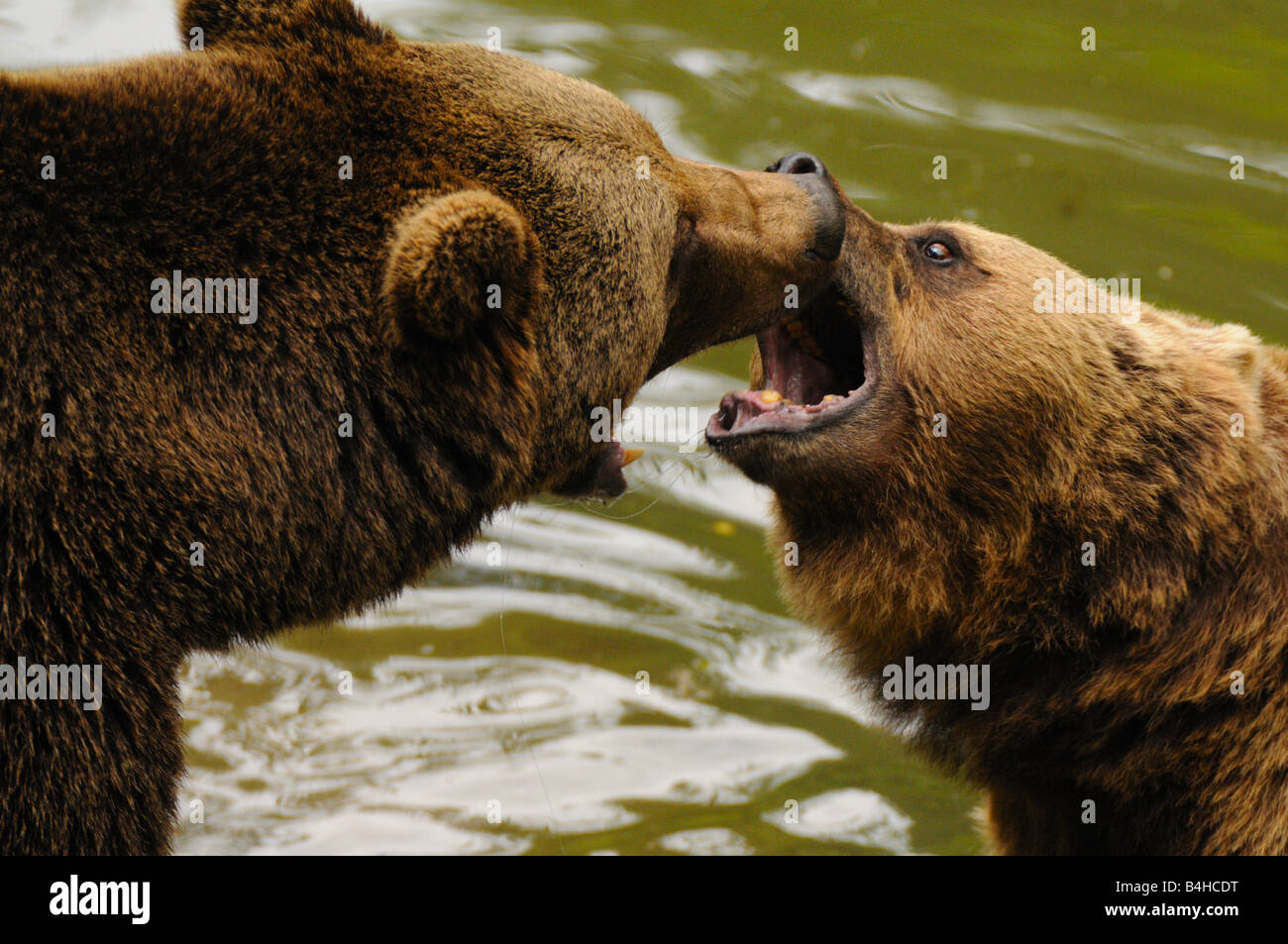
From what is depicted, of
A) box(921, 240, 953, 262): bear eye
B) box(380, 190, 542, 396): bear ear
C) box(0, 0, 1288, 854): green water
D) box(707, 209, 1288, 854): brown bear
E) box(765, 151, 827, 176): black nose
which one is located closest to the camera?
box(380, 190, 542, 396): bear ear

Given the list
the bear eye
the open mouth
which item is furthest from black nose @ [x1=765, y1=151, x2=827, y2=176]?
the bear eye

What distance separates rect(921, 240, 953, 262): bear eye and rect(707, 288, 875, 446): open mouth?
1.25ft

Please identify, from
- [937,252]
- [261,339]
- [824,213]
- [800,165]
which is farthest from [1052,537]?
[261,339]

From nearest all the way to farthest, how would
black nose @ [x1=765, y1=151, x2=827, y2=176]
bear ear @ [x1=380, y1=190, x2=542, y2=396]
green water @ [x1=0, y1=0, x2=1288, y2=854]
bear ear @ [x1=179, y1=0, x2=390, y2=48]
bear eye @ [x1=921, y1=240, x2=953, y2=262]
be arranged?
bear ear @ [x1=380, y1=190, x2=542, y2=396]
bear ear @ [x1=179, y1=0, x2=390, y2=48]
black nose @ [x1=765, y1=151, x2=827, y2=176]
bear eye @ [x1=921, y1=240, x2=953, y2=262]
green water @ [x1=0, y1=0, x2=1288, y2=854]

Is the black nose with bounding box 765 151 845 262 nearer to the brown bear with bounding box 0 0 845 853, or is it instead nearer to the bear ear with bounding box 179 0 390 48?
the brown bear with bounding box 0 0 845 853

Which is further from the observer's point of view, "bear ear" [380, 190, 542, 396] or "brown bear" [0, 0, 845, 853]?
"bear ear" [380, 190, 542, 396]

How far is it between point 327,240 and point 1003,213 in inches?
258

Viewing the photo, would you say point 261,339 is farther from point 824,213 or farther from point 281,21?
point 824,213

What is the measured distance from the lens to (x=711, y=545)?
8805mm

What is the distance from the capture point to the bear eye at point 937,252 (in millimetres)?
6230

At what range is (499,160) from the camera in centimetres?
504

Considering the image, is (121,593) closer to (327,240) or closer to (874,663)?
(327,240)

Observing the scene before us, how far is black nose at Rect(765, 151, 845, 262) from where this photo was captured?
18.6 feet

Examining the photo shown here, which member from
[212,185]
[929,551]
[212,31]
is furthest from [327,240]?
[929,551]
